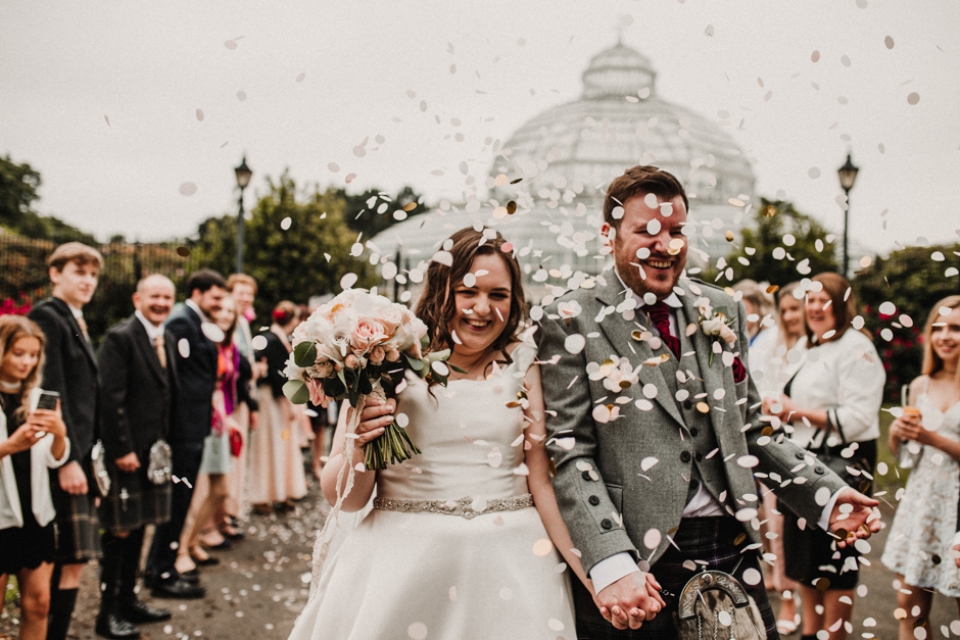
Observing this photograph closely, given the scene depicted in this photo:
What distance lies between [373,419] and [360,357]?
242mm

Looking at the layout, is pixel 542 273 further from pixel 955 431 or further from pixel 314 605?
pixel 955 431

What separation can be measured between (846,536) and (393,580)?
1690mm

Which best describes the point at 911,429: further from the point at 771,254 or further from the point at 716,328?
the point at 771,254

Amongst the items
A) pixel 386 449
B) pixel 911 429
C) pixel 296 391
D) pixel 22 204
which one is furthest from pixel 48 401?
pixel 22 204

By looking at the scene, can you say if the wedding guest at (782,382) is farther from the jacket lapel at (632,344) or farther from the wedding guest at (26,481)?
the wedding guest at (26,481)

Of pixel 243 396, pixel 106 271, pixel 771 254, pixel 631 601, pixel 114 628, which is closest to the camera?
pixel 631 601

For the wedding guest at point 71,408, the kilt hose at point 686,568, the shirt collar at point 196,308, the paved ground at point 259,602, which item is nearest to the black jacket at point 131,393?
the wedding guest at point 71,408

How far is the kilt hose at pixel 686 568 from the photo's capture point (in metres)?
2.63

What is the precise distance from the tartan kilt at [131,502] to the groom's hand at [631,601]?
11.6 feet

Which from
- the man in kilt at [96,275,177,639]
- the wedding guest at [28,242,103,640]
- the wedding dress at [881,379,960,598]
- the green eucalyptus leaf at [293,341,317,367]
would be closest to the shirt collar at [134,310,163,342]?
the man in kilt at [96,275,177,639]

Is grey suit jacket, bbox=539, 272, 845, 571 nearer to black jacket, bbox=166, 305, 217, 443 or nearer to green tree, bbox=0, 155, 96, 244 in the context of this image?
black jacket, bbox=166, 305, 217, 443

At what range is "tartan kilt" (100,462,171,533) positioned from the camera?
4.61 m

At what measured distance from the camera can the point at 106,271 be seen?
54.4 ft

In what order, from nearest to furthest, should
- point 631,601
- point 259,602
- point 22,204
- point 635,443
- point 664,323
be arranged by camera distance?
point 631,601
point 635,443
point 664,323
point 259,602
point 22,204
